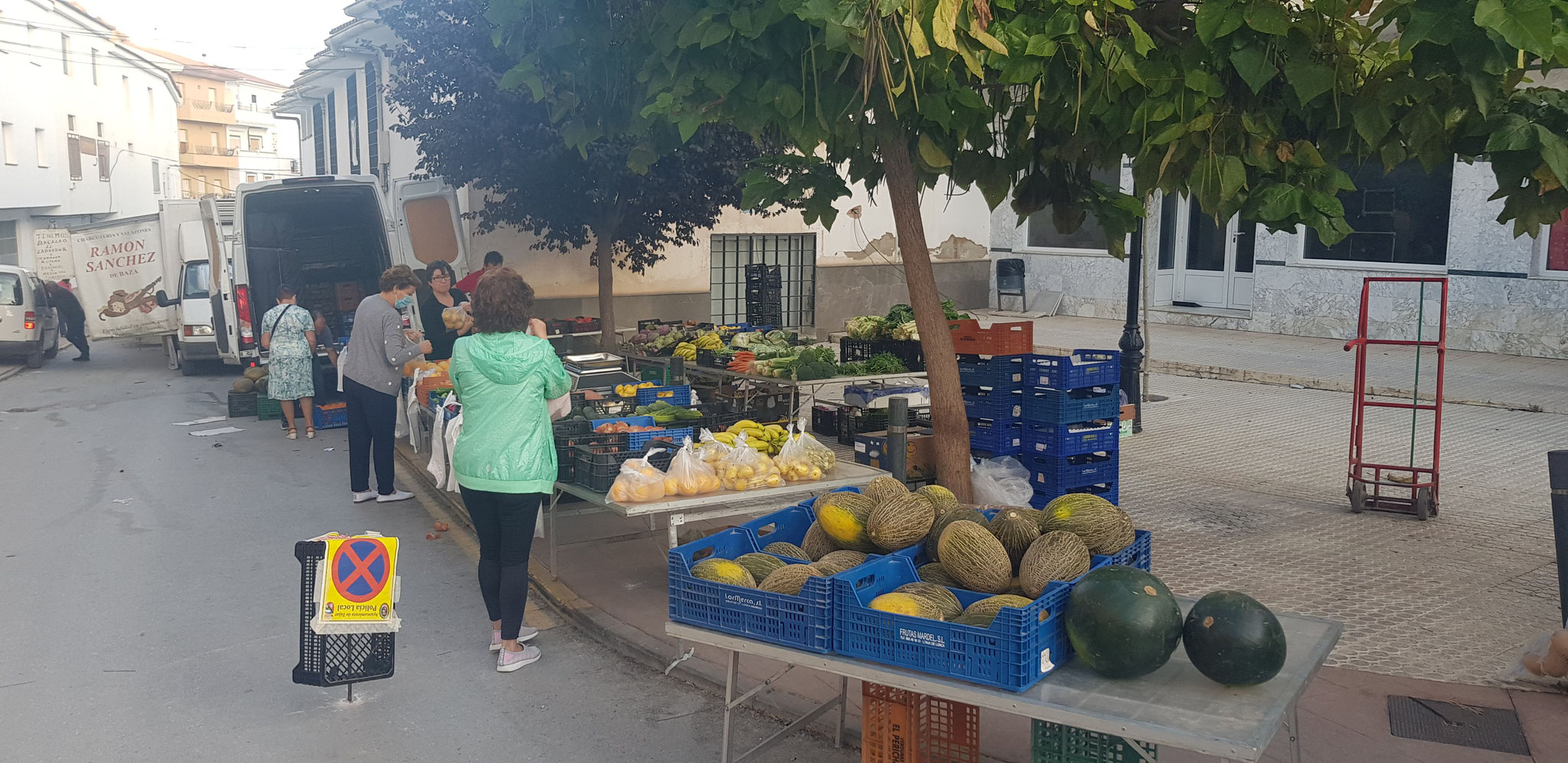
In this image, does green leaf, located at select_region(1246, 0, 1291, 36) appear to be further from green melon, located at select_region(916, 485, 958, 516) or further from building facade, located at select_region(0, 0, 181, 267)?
building facade, located at select_region(0, 0, 181, 267)

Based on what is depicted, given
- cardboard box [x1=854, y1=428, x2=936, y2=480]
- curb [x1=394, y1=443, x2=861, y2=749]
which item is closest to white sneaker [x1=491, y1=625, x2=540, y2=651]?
curb [x1=394, y1=443, x2=861, y2=749]

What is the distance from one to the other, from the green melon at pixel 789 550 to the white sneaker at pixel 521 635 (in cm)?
179

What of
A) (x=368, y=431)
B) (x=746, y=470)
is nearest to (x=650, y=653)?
(x=746, y=470)

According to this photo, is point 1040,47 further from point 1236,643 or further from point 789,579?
point 1236,643

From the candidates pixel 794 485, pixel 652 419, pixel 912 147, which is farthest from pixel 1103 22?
pixel 652 419

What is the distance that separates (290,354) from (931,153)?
9064 millimetres

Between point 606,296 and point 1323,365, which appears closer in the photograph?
point 606,296

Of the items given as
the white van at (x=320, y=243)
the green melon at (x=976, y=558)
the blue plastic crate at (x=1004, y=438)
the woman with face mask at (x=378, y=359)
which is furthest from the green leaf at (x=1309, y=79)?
the white van at (x=320, y=243)

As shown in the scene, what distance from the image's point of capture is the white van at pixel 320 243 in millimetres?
14180

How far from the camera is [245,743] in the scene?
4973 millimetres

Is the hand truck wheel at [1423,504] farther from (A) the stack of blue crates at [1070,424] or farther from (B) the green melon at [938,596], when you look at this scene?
(B) the green melon at [938,596]

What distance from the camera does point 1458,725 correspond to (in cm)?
503

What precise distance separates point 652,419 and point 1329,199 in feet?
15.3

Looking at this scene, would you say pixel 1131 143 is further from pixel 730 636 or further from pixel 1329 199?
pixel 730 636
